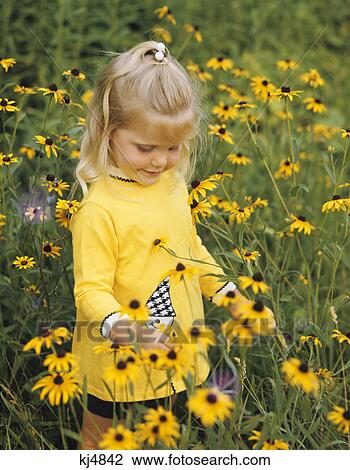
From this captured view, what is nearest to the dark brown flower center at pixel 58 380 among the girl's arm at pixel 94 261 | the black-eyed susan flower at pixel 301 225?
the girl's arm at pixel 94 261

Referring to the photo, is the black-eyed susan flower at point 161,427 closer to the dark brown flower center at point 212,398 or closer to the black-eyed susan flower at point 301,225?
the dark brown flower center at point 212,398

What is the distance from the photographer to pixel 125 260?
5.02 feet

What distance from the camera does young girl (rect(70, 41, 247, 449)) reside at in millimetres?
1464

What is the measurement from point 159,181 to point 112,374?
1.98ft

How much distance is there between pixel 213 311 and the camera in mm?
2102

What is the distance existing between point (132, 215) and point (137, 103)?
247 mm

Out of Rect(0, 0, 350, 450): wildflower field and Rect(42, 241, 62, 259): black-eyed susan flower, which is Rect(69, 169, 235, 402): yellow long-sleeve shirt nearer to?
Rect(0, 0, 350, 450): wildflower field

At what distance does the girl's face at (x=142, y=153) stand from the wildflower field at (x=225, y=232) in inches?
3.9

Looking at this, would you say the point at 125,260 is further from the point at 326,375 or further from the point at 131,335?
the point at 326,375

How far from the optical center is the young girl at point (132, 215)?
4.80 feet

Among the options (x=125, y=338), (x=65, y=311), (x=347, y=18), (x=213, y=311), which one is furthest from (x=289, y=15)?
(x=125, y=338)

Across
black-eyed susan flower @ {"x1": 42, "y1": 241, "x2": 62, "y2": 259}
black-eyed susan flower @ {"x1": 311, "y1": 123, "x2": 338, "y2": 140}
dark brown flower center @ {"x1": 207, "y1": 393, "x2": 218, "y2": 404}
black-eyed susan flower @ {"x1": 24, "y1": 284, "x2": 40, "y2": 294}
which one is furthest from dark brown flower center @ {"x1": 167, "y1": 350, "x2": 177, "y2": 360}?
black-eyed susan flower @ {"x1": 311, "y1": 123, "x2": 338, "y2": 140}

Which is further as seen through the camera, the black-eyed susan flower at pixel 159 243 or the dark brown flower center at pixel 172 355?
the black-eyed susan flower at pixel 159 243
